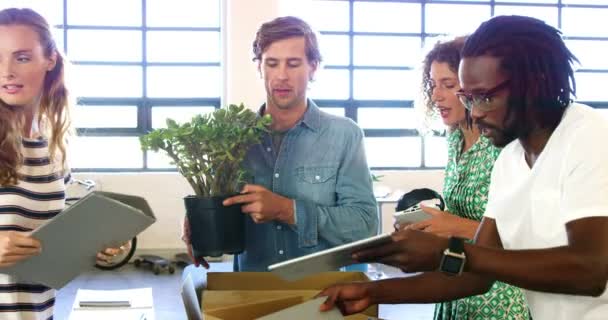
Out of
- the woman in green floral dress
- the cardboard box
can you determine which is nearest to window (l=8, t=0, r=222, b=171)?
the woman in green floral dress

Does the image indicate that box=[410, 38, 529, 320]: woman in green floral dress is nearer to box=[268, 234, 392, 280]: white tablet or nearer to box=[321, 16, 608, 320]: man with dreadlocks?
box=[321, 16, 608, 320]: man with dreadlocks

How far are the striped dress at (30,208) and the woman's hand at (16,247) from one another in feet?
0.52

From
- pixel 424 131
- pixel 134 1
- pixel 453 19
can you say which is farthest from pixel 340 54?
pixel 424 131

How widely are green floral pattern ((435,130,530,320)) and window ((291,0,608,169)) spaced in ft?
16.8

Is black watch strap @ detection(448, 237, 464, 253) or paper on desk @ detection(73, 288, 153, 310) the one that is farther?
paper on desk @ detection(73, 288, 153, 310)

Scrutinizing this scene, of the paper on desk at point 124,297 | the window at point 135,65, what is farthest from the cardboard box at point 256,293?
the window at point 135,65

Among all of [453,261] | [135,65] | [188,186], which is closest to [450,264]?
[453,261]

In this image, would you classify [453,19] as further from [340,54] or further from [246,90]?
[246,90]

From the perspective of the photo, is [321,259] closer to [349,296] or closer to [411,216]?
[349,296]

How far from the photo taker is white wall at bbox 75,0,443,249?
6211 millimetres

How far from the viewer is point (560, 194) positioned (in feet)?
4.00

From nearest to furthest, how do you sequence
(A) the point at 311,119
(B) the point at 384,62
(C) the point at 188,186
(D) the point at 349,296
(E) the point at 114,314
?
(D) the point at 349,296
(E) the point at 114,314
(A) the point at 311,119
(C) the point at 188,186
(B) the point at 384,62

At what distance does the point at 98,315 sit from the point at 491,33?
1.05 m

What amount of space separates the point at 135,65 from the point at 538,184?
5961 millimetres
